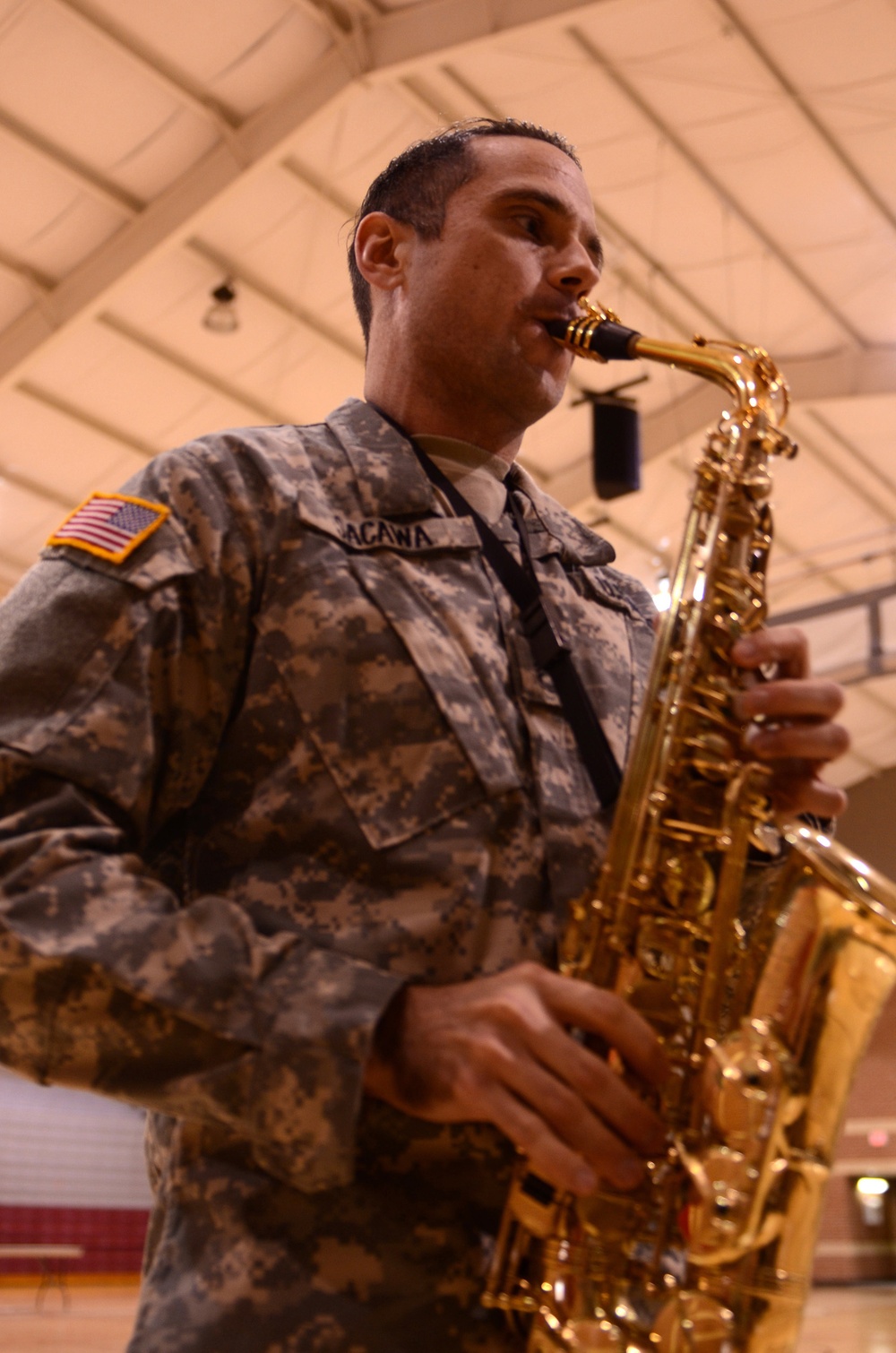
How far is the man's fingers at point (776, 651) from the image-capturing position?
167cm

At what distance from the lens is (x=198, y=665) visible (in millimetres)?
1641

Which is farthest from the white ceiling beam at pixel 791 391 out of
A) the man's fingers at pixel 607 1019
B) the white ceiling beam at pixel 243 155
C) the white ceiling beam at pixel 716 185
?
the man's fingers at pixel 607 1019

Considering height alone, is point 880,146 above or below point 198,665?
above

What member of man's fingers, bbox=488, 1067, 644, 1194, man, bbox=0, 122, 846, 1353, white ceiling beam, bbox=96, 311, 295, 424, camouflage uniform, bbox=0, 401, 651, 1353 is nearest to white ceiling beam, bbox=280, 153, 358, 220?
white ceiling beam, bbox=96, 311, 295, 424

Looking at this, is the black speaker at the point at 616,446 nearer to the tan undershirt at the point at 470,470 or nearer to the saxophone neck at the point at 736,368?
the saxophone neck at the point at 736,368

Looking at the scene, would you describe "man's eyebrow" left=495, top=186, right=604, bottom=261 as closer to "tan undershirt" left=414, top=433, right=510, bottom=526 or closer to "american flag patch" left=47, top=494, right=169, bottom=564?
"tan undershirt" left=414, top=433, right=510, bottom=526

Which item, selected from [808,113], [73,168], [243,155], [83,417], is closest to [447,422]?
[243,155]

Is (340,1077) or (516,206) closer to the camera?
(340,1077)

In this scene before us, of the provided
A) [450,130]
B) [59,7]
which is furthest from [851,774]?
[450,130]

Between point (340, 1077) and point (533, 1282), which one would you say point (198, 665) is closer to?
point (340, 1077)

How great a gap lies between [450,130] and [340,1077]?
177cm

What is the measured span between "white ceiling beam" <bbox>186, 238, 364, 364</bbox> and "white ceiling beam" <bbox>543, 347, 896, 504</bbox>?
8.73ft

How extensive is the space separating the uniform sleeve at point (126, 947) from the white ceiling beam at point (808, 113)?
868 centimetres

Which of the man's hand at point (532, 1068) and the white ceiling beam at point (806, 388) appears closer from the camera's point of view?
the man's hand at point (532, 1068)
